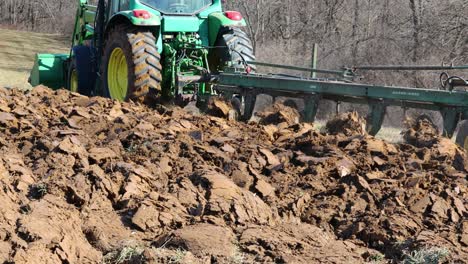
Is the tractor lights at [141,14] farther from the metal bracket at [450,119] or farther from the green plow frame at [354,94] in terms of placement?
the metal bracket at [450,119]

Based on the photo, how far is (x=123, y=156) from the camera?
5.94 m

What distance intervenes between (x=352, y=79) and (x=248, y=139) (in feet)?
9.34

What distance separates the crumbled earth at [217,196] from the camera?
13.6 feet

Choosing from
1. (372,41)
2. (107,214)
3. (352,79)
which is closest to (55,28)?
(372,41)

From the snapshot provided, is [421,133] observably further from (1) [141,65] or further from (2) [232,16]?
(2) [232,16]

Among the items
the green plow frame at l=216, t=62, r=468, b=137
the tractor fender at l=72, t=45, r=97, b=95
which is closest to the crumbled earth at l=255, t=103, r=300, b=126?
the green plow frame at l=216, t=62, r=468, b=137

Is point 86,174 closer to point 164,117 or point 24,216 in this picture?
point 24,216

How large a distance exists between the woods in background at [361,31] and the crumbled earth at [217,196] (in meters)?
12.5

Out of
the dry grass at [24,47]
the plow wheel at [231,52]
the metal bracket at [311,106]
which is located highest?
the plow wheel at [231,52]

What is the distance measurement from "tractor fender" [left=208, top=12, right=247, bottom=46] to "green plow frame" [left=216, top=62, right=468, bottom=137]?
117 centimetres

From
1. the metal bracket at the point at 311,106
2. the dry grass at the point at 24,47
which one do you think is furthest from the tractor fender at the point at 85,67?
the dry grass at the point at 24,47

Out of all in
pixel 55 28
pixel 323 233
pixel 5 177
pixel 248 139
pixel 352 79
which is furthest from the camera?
pixel 55 28

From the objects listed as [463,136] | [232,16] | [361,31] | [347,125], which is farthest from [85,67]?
[361,31]

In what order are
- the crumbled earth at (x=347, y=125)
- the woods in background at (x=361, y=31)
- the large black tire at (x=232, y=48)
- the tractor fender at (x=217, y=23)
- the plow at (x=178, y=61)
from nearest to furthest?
the crumbled earth at (x=347, y=125) → the plow at (x=178, y=61) → the large black tire at (x=232, y=48) → the tractor fender at (x=217, y=23) → the woods in background at (x=361, y=31)
